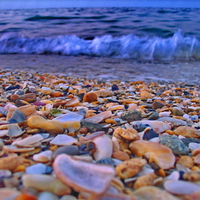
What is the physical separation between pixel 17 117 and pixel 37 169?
0.68 metres

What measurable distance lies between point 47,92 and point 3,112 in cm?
85

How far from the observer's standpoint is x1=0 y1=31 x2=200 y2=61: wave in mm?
8391

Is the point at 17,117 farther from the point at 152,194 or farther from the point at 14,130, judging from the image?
the point at 152,194

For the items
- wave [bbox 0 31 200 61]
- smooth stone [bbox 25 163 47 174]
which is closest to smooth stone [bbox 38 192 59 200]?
smooth stone [bbox 25 163 47 174]

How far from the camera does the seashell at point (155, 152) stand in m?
0.94

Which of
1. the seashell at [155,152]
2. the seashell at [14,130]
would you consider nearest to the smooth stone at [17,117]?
the seashell at [14,130]

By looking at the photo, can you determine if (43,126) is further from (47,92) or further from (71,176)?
(47,92)

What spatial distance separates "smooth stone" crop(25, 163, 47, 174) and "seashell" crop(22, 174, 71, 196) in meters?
0.09

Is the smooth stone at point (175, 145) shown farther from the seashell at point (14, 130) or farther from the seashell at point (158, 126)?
the seashell at point (14, 130)

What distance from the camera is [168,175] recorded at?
2.92 ft

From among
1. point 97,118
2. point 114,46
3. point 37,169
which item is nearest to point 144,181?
point 37,169

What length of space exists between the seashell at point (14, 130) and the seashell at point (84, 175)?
556 mm

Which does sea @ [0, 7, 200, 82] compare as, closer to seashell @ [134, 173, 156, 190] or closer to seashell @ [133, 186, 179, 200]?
seashell @ [134, 173, 156, 190]

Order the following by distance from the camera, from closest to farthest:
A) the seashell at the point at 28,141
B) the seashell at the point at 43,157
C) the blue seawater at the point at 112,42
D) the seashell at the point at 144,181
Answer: the seashell at the point at 144,181
the seashell at the point at 43,157
the seashell at the point at 28,141
the blue seawater at the point at 112,42
